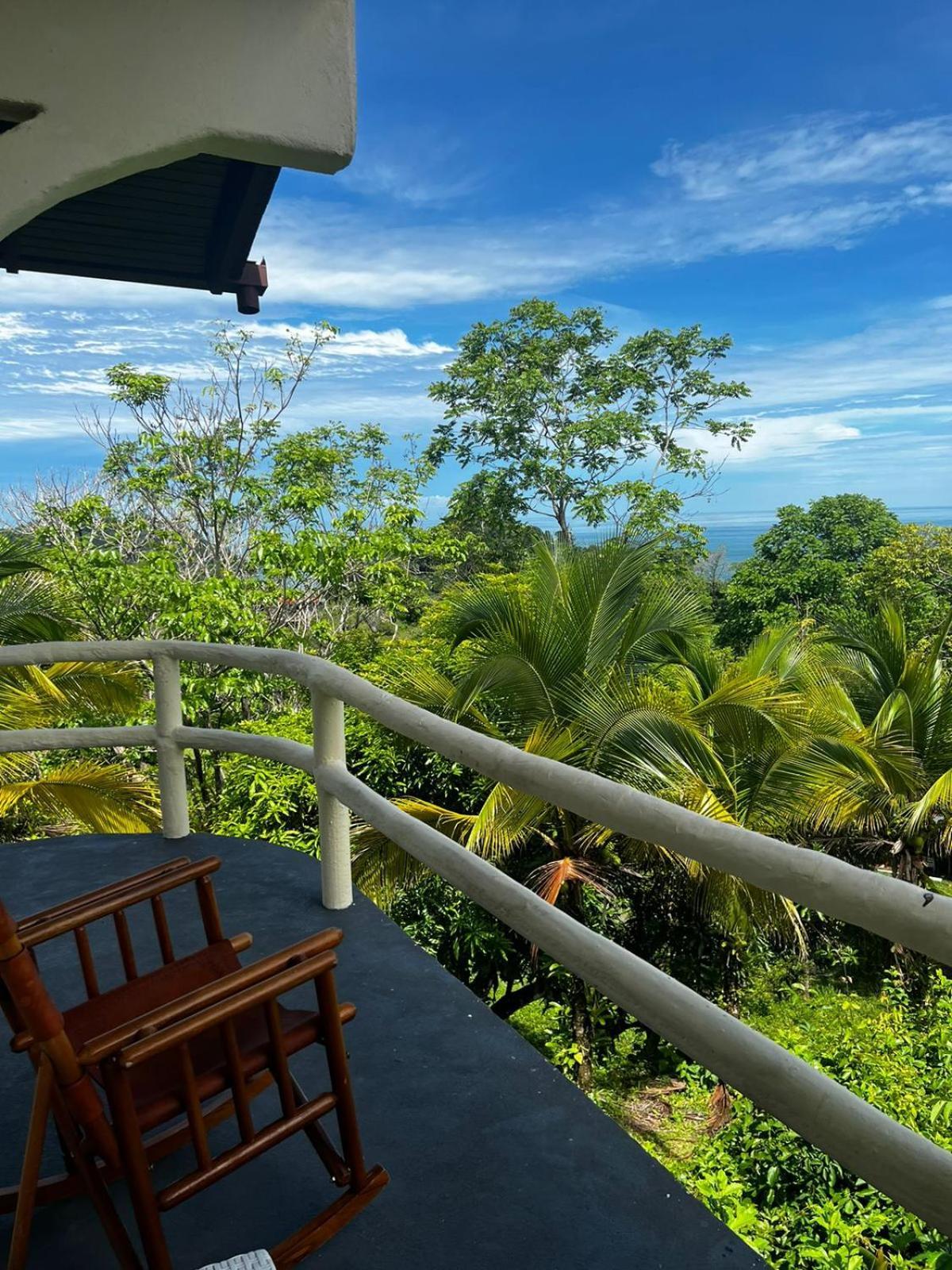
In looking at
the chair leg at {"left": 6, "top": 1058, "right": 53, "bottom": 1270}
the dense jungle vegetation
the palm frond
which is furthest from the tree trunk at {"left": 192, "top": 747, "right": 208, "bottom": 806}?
the chair leg at {"left": 6, "top": 1058, "right": 53, "bottom": 1270}

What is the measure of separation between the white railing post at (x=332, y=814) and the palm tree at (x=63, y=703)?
9.44 feet

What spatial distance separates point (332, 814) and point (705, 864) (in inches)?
64.3

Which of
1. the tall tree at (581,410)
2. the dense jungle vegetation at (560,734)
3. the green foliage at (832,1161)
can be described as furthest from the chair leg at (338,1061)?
the tall tree at (581,410)

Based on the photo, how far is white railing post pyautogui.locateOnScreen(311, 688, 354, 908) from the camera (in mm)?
2615

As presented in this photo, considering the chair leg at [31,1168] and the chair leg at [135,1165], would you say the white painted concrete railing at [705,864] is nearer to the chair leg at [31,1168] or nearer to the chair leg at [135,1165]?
the chair leg at [135,1165]

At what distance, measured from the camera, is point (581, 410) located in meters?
23.3

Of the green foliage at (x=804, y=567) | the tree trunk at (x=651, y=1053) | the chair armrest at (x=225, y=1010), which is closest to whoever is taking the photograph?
the chair armrest at (x=225, y=1010)

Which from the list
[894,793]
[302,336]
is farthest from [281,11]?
[302,336]

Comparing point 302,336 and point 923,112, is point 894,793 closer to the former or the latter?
point 302,336

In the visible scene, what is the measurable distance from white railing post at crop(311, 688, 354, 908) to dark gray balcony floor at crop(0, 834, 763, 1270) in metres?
0.35

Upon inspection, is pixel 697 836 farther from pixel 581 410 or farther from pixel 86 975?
pixel 581 410

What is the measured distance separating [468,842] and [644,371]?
19.2m

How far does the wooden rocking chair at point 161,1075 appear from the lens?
131 centimetres

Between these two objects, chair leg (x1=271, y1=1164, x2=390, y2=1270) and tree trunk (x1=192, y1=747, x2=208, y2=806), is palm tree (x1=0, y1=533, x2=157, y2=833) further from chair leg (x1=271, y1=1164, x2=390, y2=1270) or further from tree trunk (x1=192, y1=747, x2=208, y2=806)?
tree trunk (x1=192, y1=747, x2=208, y2=806)
